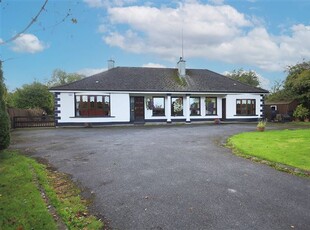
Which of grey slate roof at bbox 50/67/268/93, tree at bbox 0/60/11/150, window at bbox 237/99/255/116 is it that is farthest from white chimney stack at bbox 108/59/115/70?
tree at bbox 0/60/11/150

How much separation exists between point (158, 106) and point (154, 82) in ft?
8.47

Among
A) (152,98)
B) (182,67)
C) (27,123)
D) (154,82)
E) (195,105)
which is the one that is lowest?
(27,123)

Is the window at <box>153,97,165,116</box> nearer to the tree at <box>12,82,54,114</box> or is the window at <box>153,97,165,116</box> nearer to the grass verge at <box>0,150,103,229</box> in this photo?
the grass verge at <box>0,150,103,229</box>

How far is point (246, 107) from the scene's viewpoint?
90.6 feet

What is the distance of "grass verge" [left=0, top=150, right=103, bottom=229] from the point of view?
3881 millimetres

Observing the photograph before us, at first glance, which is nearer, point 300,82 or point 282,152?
point 282,152

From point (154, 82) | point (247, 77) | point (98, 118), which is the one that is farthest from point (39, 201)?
point (247, 77)

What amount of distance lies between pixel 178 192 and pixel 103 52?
26470 millimetres

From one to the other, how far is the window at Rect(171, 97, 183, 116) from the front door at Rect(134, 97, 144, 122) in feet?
10.2

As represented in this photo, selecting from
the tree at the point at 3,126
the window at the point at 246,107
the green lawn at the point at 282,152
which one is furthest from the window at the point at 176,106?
the tree at the point at 3,126

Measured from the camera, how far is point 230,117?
89.1 ft

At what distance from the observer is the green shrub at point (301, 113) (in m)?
26.5

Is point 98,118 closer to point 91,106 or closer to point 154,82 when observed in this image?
point 91,106

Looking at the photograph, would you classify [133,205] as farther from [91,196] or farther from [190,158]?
[190,158]
